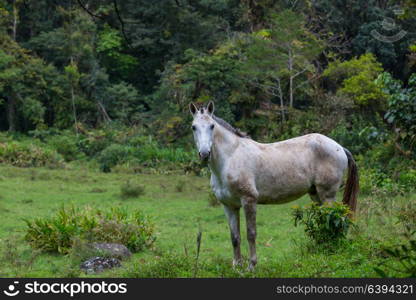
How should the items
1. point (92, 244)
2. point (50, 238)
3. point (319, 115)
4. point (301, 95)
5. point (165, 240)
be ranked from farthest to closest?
1. point (301, 95)
2. point (319, 115)
3. point (165, 240)
4. point (50, 238)
5. point (92, 244)

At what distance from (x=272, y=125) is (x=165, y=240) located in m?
12.2

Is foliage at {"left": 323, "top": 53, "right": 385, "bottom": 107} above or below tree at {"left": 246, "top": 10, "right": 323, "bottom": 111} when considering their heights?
below

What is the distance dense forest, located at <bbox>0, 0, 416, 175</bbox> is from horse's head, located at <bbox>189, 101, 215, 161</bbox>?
12163 mm

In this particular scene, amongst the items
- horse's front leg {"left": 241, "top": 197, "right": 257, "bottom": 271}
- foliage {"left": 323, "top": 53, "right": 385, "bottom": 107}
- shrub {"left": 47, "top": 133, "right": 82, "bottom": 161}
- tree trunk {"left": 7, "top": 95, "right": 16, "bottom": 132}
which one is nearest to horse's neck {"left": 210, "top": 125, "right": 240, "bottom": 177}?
horse's front leg {"left": 241, "top": 197, "right": 257, "bottom": 271}

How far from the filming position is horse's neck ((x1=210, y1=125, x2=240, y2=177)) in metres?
6.98

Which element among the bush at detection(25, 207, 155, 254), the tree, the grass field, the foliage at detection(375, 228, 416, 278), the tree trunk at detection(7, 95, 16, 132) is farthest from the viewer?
the tree trunk at detection(7, 95, 16, 132)

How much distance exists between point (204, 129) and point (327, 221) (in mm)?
1911

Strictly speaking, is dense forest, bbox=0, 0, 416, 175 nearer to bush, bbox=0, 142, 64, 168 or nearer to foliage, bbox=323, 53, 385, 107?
foliage, bbox=323, 53, 385, 107

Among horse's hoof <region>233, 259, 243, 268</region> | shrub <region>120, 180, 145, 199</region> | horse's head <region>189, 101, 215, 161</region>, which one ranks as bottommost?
shrub <region>120, 180, 145, 199</region>

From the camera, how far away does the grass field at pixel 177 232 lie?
6617 millimetres

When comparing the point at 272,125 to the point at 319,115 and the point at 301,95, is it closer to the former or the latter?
the point at 319,115

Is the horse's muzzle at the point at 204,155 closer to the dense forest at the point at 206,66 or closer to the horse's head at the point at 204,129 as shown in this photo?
the horse's head at the point at 204,129

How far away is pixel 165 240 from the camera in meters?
11.0

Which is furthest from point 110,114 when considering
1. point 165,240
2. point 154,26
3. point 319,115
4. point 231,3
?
point 165,240
